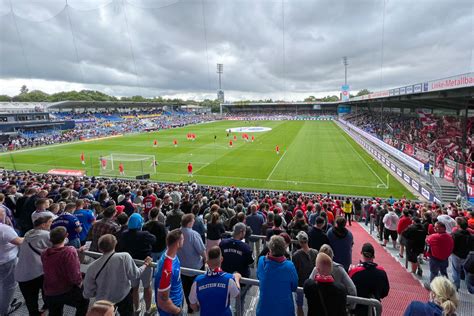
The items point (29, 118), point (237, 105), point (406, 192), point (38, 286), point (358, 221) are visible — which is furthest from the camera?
point (237, 105)

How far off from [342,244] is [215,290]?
308 cm

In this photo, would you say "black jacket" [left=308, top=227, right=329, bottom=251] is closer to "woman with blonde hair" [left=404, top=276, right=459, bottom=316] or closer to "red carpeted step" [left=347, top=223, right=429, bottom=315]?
"red carpeted step" [left=347, top=223, right=429, bottom=315]

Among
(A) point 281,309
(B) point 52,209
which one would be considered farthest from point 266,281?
(B) point 52,209

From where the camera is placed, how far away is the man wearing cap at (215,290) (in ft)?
10.3

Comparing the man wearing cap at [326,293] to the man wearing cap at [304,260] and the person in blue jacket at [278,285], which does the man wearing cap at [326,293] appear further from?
the man wearing cap at [304,260]

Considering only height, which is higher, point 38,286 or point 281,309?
point 281,309

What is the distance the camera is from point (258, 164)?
30656 mm

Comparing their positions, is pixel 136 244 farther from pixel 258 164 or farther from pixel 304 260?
pixel 258 164

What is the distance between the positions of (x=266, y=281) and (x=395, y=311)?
3398mm

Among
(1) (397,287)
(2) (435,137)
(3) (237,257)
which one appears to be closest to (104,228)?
(3) (237,257)

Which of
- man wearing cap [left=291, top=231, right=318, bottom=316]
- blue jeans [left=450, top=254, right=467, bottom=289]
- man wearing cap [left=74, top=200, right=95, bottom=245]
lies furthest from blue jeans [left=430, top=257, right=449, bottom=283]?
man wearing cap [left=74, top=200, right=95, bottom=245]

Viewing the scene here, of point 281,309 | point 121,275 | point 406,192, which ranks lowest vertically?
point 406,192

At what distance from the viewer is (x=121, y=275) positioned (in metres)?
3.66

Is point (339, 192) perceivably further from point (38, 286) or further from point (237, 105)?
point (237, 105)
